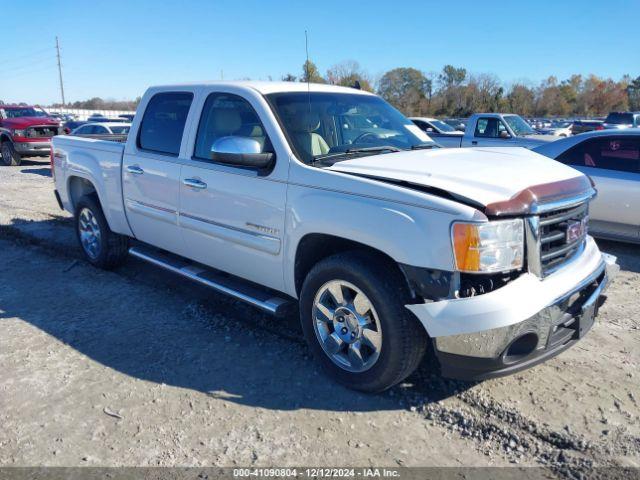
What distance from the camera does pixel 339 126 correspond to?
4.20m

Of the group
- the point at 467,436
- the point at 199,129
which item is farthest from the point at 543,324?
the point at 199,129

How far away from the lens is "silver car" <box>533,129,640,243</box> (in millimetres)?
6379

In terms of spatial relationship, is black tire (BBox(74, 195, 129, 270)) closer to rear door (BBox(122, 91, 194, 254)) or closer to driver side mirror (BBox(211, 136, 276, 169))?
rear door (BBox(122, 91, 194, 254))

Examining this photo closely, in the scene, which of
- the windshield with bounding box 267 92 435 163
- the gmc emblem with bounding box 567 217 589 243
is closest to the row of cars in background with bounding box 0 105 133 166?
the windshield with bounding box 267 92 435 163

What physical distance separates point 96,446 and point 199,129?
2577 millimetres

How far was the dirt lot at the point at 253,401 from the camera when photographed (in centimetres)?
289

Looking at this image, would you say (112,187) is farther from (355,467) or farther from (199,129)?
(355,467)

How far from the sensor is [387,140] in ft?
13.9

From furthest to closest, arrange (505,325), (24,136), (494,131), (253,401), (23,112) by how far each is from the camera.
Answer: (23,112) < (24,136) < (494,131) < (253,401) < (505,325)

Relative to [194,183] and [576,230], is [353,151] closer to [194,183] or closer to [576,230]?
[194,183]

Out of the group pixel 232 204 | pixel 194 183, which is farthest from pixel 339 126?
pixel 194 183

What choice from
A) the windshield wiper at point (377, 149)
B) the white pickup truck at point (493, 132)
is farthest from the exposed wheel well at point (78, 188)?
the white pickup truck at point (493, 132)

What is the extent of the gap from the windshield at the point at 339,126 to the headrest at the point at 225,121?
0.36 m

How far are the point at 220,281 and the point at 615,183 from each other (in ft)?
16.6
